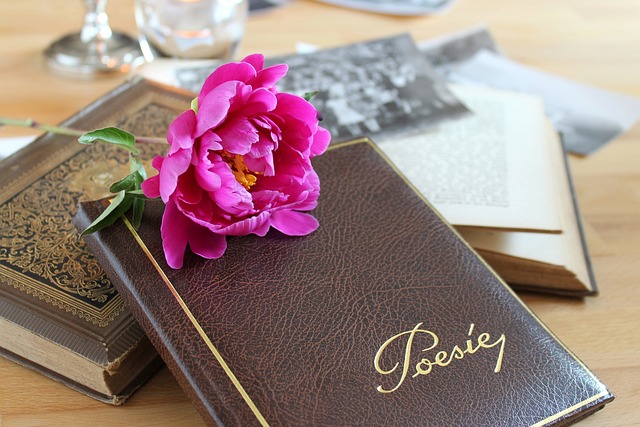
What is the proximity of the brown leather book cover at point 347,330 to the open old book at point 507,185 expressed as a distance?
A: 9 cm

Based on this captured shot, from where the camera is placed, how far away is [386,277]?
0.54 m

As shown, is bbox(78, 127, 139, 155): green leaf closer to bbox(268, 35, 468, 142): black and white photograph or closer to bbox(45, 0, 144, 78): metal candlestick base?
bbox(268, 35, 468, 142): black and white photograph

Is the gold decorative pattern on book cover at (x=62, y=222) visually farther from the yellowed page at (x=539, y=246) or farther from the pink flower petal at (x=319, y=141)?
the yellowed page at (x=539, y=246)

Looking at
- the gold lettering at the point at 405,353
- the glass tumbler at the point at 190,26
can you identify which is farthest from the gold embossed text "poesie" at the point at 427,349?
the glass tumbler at the point at 190,26

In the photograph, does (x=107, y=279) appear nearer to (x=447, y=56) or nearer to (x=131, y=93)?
(x=131, y=93)

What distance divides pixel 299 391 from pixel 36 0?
867 millimetres

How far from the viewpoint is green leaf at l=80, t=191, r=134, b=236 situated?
53 cm

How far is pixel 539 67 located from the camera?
106 centimetres

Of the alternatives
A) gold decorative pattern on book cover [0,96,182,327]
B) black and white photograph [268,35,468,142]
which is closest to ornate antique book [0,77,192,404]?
gold decorative pattern on book cover [0,96,182,327]

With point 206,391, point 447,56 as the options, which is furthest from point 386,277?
point 447,56

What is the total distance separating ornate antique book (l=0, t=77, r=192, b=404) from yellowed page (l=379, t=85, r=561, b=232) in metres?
0.28

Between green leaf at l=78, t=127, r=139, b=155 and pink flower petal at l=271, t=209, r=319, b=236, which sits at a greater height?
green leaf at l=78, t=127, r=139, b=155

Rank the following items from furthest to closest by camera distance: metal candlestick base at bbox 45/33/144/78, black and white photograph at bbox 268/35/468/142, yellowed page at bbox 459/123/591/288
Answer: metal candlestick base at bbox 45/33/144/78 < black and white photograph at bbox 268/35/468/142 < yellowed page at bbox 459/123/591/288

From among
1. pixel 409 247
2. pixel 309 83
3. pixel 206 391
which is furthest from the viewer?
pixel 309 83
